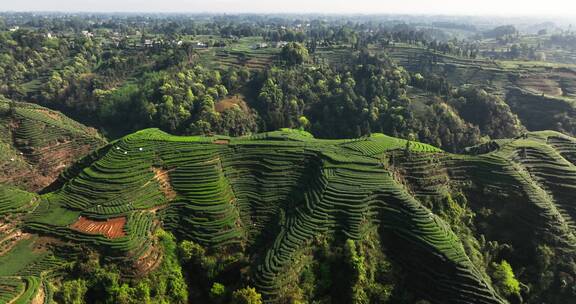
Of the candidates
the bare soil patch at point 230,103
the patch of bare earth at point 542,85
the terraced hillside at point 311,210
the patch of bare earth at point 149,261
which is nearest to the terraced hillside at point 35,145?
the terraced hillside at point 311,210

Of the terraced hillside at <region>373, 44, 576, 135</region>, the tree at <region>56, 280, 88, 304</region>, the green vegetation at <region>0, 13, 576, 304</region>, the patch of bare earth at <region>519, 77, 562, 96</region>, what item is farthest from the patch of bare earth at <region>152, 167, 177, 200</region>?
the patch of bare earth at <region>519, 77, 562, 96</region>

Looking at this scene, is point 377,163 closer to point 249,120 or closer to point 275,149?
point 275,149

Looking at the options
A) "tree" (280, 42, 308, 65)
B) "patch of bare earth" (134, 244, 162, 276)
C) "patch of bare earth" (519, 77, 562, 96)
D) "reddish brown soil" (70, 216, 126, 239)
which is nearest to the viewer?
"patch of bare earth" (134, 244, 162, 276)

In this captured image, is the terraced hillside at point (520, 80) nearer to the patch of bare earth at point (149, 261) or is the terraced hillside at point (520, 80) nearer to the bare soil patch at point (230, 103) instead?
the bare soil patch at point (230, 103)

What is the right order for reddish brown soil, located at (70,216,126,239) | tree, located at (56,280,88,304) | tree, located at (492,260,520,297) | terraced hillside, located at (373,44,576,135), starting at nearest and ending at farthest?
tree, located at (56,280,88,304) → reddish brown soil, located at (70,216,126,239) → tree, located at (492,260,520,297) → terraced hillside, located at (373,44,576,135)

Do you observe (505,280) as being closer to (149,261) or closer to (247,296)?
(247,296)

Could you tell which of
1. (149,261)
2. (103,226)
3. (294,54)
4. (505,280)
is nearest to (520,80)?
(294,54)

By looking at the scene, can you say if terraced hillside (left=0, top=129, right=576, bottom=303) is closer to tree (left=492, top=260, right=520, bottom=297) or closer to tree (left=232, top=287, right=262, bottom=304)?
tree (left=492, top=260, right=520, bottom=297)
